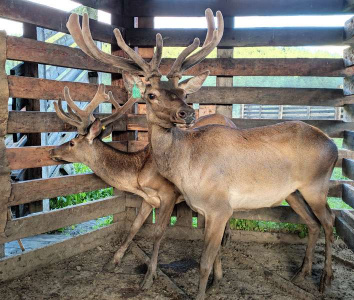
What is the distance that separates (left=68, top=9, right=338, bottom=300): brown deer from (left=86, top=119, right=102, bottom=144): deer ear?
104 centimetres

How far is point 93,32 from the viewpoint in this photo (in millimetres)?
5488

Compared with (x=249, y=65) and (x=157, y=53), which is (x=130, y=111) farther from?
(x=157, y=53)

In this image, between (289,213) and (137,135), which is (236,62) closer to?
(137,135)

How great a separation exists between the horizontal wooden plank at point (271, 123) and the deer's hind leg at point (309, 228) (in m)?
1.24

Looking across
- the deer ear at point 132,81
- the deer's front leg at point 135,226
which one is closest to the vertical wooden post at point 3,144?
the deer ear at point 132,81

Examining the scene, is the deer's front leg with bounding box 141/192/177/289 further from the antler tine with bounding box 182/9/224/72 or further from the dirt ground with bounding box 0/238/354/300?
the antler tine with bounding box 182/9/224/72

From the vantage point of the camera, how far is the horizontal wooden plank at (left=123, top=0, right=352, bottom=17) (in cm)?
548

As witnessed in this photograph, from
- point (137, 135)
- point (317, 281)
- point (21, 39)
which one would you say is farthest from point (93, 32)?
point (317, 281)

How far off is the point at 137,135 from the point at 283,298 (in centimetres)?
340

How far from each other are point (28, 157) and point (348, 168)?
4.33 metres

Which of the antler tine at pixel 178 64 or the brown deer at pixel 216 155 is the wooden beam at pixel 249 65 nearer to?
the brown deer at pixel 216 155

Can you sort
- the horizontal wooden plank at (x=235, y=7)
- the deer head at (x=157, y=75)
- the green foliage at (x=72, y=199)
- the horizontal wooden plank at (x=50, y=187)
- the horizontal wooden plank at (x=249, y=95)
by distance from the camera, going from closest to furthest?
the deer head at (x=157, y=75) < the horizontal wooden plank at (x=50, y=187) < the horizontal wooden plank at (x=249, y=95) < the horizontal wooden plank at (x=235, y=7) < the green foliage at (x=72, y=199)

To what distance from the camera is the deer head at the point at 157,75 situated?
12.5 feet

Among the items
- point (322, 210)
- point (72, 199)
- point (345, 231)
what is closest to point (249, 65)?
point (322, 210)
